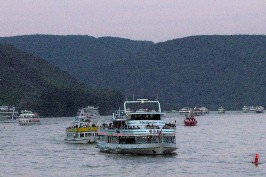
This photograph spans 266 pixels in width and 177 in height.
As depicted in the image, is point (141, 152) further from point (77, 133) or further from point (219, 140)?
point (219, 140)

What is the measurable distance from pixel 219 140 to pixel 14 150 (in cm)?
4365

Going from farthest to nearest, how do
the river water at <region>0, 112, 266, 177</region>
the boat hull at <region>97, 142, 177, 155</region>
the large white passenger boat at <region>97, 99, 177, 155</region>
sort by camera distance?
the boat hull at <region>97, 142, 177, 155</region>, the large white passenger boat at <region>97, 99, 177, 155</region>, the river water at <region>0, 112, 266, 177</region>

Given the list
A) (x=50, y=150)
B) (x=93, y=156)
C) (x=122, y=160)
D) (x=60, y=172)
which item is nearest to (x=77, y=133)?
(x=50, y=150)

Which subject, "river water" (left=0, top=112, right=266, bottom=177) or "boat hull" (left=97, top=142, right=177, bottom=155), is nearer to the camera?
"river water" (left=0, top=112, right=266, bottom=177)

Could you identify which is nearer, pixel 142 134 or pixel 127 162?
pixel 127 162

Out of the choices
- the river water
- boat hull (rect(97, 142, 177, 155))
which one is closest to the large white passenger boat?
boat hull (rect(97, 142, 177, 155))

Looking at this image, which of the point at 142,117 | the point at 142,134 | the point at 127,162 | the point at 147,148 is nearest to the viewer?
the point at 127,162

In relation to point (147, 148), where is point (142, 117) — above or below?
above

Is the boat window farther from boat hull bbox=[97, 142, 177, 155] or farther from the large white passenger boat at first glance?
boat hull bbox=[97, 142, 177, 155]

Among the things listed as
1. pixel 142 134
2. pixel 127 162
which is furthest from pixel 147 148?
pixel 127 162

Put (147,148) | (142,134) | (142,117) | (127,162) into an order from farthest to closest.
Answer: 1. (142,117)
2. (147,148)
3. (142,134)
4. (127,162)

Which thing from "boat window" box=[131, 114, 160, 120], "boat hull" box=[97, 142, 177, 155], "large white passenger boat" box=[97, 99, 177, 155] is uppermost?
"boat window" box=[131, 114, 160, 120]

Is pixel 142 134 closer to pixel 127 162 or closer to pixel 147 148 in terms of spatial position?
pixel 147 148

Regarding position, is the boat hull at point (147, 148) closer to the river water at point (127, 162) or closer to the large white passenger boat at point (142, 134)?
the large white passenger boat at point (142, 134)
